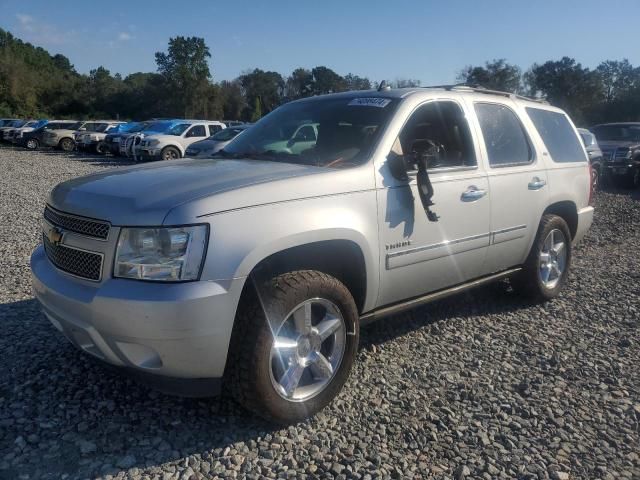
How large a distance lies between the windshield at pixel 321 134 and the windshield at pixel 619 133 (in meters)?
15.3

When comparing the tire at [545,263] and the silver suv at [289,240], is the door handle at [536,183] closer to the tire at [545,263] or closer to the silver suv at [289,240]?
the silver suv at [289,240]

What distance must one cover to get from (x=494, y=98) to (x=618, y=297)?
245 cm

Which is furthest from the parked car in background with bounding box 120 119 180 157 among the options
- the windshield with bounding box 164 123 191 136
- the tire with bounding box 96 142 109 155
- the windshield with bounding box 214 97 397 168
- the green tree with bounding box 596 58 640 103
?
the green tree with bounding box 596 58 640 103

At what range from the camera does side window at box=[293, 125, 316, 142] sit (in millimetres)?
4027

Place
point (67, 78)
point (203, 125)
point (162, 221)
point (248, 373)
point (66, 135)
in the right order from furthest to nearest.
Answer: point (67, 78) → point (66, 135) → point (203, 125) → point (248, 373) → point (162, 221)

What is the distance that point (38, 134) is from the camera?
31.2 m

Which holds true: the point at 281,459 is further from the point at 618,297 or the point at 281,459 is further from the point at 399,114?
the point at 618,297

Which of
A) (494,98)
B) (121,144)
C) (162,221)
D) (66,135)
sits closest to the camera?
(162,221)

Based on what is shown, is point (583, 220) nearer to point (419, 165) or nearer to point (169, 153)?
point (419, 165)

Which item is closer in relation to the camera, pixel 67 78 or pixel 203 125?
pixel 203 125

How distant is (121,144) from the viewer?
78.7 ft

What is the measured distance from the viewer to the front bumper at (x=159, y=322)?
8.55ft

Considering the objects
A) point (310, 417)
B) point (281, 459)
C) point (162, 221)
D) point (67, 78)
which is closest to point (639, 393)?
point (310, 417)

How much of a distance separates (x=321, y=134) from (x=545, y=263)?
2.57 m
